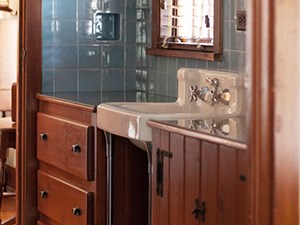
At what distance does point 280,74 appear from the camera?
63.2 inches

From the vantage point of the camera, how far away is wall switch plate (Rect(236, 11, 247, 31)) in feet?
11.0

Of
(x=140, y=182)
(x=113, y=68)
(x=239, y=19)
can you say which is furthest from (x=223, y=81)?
(x=113, y=68)

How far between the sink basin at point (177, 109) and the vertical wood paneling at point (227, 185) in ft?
1.96

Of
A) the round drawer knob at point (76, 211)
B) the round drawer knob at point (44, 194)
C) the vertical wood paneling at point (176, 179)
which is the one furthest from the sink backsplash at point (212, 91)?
the round drawer knob at point (44, 194)

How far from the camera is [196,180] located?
2.56m

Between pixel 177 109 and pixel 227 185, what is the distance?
1.25 meters

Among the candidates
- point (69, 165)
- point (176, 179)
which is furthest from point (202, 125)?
point (69, 165)

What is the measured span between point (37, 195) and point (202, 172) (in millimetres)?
1924

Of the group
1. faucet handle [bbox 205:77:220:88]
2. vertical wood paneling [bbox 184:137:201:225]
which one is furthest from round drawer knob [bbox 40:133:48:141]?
vertical wood paneling [bbox 184:137:201:225]

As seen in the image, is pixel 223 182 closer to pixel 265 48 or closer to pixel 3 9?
pixel 265 48

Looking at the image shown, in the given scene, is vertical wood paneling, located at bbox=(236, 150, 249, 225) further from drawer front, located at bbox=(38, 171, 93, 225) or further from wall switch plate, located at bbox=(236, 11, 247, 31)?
drawer front, located at bbox=(38, 171, 93, 225)

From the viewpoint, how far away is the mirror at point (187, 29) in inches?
142

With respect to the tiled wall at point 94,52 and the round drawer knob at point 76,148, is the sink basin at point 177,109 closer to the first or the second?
the round drawer knob at point 76,148

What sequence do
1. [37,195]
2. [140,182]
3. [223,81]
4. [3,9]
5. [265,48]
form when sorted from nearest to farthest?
[265,48], [223,81], [140,182], [37,195], [3,9]
